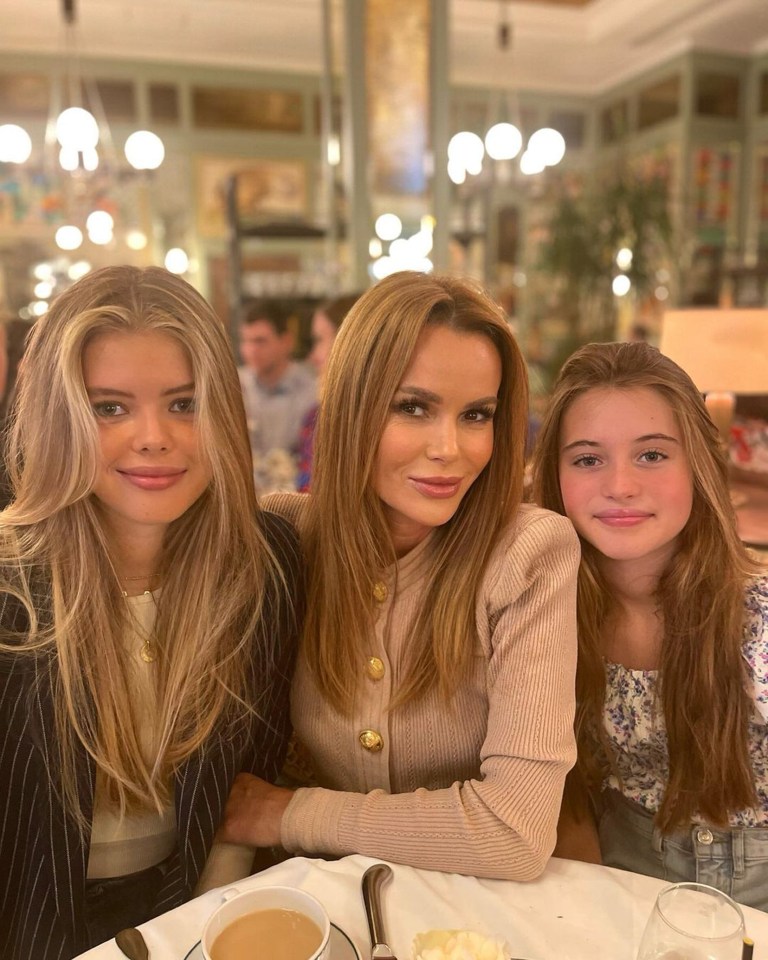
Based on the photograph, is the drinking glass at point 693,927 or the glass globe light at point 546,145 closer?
the drinking glass at point 693,927

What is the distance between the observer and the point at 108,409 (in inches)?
45.9

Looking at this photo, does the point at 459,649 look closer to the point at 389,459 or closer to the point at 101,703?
the point at 389,459

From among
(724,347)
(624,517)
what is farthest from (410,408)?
(724,347)

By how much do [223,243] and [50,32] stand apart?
2214 millimetres

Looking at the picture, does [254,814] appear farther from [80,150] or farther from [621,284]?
[621,284]

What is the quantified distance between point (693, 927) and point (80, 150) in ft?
16.3

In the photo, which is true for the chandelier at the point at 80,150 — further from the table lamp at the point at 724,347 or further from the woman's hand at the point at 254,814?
the woman's hand at the point at 254,814

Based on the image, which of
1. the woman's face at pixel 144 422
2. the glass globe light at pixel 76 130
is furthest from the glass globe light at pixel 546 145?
the woman's face at pixel 144 422

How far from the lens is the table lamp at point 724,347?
7.02ft

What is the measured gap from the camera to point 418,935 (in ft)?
2.68

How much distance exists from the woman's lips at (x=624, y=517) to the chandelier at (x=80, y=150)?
4.36 meters

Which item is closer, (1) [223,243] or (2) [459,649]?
(2) [459,649]

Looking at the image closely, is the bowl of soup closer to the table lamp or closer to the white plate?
the white plate

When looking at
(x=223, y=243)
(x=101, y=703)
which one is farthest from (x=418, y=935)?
(x=223, y=243)
